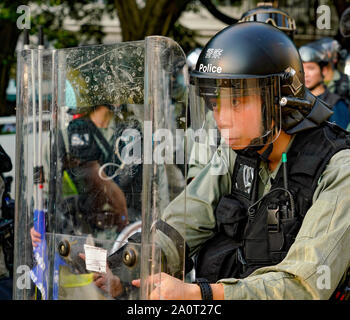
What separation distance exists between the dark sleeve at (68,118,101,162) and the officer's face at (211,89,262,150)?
0.54 meters

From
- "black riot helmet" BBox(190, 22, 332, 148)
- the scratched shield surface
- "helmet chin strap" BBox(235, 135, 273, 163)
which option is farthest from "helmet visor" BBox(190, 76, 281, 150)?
the scratched shield surface

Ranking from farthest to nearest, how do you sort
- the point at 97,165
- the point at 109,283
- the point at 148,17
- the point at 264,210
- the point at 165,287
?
the point at 148,17, the point at 264,210, the point at 97,165, the point at 109,283, the point at 165,287

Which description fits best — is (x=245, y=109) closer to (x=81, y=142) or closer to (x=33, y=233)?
(x=81, y=142)

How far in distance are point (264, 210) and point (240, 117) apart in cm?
40

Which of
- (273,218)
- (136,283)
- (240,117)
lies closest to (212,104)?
(240,117)

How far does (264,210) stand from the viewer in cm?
255

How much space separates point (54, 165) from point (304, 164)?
990 mm

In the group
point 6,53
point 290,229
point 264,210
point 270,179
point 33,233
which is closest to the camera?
point 33,233

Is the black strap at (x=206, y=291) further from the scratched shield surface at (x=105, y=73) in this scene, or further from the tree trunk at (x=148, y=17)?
the tree trunk at (x=148, y=17)

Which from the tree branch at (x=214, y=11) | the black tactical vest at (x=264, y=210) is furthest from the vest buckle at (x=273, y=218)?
the tree branch at (x=214, y=11)

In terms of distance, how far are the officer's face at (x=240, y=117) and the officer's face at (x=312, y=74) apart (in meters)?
4.46

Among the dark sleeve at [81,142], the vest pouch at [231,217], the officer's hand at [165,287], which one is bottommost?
the vest pouch at [231,217]

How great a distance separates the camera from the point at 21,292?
214cm

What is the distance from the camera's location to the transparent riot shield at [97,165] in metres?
1.79
